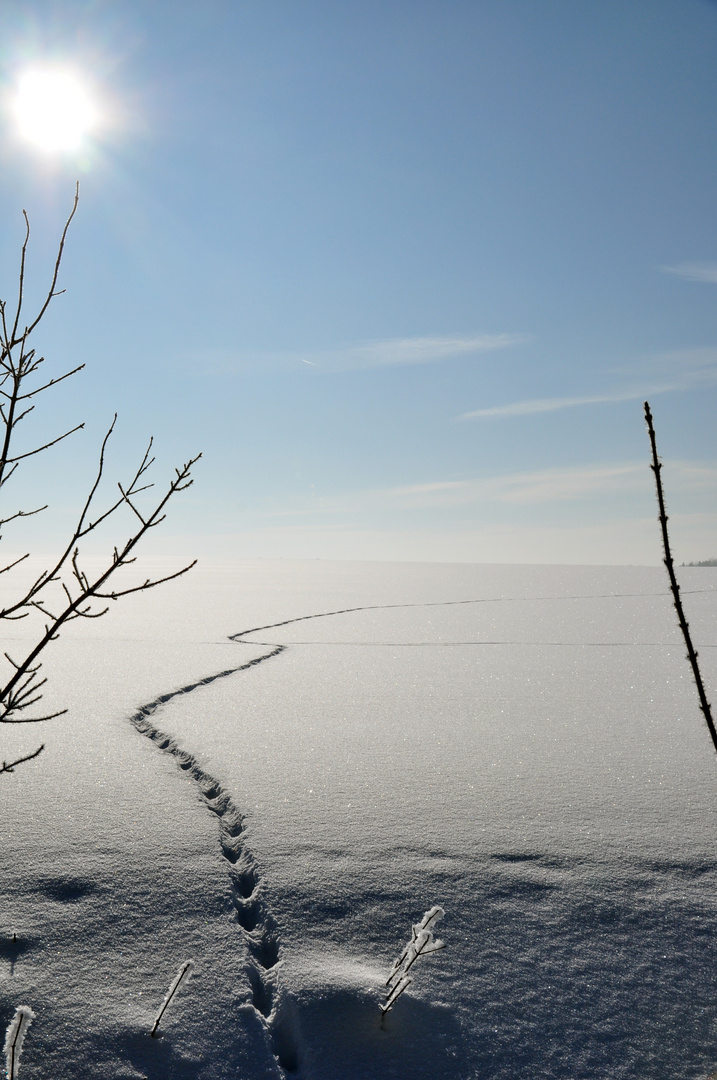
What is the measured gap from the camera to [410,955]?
1552 millimetres

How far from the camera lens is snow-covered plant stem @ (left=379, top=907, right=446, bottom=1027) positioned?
144cm

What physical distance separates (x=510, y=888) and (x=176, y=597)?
Result: 1048cm

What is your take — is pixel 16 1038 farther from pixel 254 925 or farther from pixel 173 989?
pixel 254 925

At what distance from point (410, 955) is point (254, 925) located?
438 millimetres

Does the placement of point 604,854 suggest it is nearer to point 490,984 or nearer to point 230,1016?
point 490,984

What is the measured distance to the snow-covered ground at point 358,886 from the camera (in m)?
1.43

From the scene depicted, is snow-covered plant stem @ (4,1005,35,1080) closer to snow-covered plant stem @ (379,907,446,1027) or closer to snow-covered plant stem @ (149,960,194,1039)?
snow-covered plant stem @ (149,960,194,1039)

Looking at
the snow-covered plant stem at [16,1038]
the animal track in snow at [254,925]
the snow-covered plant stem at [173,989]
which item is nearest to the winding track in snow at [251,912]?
the animal track in snow at [254,925]

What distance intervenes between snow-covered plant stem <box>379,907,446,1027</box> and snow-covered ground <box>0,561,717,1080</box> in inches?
1.4

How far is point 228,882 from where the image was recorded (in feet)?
6.24

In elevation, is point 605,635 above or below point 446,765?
above

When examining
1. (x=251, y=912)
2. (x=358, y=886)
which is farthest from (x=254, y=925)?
(x=358, y=886)

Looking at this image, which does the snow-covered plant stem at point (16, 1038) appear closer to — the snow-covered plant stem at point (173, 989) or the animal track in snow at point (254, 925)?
the snow-covered plant stem at point (173, 989)

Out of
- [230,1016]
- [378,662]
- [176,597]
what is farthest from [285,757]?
[176,597]
